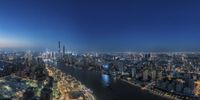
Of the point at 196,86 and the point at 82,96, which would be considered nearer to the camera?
the point at 82,96

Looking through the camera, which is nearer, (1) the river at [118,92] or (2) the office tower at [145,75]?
(1) the river at [118,92]

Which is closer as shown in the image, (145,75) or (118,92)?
(118,92)

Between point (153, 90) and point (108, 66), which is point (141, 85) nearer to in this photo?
point (153, 90)

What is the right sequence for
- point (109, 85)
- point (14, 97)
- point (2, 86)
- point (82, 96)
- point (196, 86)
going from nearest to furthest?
point (14, 97)
point (82, 96)
point (2, 86)
point (196, 86)
point (109, 85)

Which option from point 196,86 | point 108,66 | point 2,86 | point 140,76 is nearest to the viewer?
point 2,86

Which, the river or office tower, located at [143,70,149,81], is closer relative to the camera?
the river

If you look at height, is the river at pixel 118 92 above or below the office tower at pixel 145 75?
below

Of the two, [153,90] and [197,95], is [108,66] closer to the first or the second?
[153,90]

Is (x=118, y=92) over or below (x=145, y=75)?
below

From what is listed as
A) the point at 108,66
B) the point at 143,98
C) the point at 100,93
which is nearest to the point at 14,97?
the point at 100,93

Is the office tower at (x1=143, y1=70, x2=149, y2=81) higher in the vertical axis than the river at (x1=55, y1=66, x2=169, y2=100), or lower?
higher
